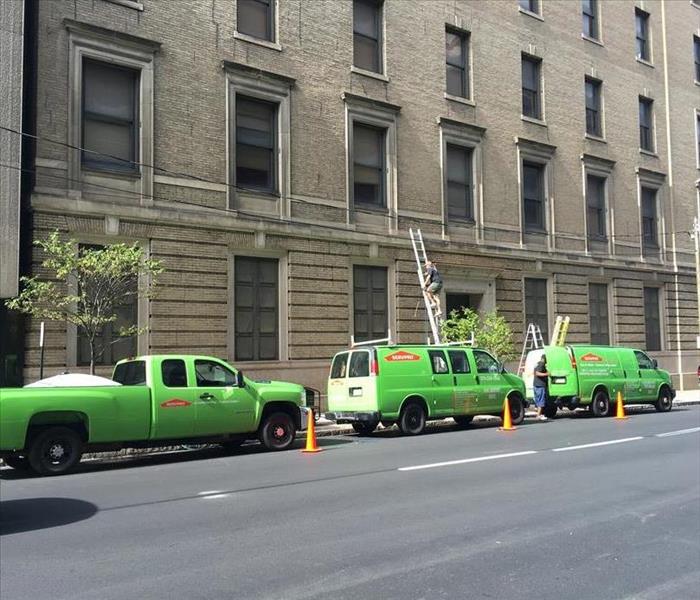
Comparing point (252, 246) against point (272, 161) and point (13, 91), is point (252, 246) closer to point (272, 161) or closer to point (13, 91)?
point (272, 161)

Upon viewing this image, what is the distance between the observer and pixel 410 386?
15.4 meters

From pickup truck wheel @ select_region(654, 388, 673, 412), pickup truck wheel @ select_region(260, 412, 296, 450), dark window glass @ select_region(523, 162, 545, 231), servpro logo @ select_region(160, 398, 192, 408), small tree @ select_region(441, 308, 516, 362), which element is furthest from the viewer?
dark window glass @ select_region(523, 162, 545, 231)

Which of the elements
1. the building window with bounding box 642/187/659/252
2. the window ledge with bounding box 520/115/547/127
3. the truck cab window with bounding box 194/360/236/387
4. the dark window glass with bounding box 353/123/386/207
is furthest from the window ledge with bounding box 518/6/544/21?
the truck cab window with bounding box 194/360/236/387

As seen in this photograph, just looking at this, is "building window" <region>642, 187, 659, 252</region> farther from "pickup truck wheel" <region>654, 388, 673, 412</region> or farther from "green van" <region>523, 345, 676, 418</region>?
"green van" <region>523, 345, 676, 418</region>

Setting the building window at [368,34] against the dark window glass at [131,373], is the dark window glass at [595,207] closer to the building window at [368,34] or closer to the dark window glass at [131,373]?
the building window at [368,34]

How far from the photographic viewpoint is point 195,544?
6387 mm

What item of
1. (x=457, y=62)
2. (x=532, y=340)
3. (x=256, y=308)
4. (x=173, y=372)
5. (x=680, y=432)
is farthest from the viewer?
(x=532, y=340)

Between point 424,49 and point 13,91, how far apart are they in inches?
506

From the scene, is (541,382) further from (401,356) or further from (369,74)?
(369,74)

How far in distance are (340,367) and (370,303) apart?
571 centimetres

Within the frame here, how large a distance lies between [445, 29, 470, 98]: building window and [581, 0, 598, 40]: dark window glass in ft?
25.1

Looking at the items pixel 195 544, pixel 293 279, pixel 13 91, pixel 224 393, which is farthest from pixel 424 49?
pixel 195 544

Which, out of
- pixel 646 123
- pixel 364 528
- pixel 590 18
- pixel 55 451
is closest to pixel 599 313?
pixel 646 123

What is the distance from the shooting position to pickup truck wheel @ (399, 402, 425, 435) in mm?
15297
